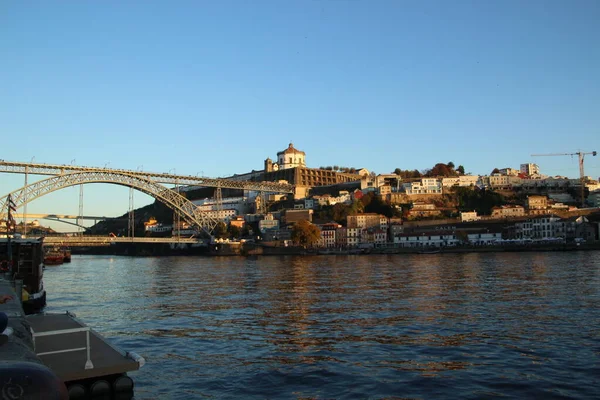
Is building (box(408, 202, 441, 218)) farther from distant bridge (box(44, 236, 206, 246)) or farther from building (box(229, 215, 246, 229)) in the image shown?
distant bridge (box(44, 236, 206, 246))

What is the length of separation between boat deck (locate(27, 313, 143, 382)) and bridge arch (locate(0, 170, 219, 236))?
43.1m

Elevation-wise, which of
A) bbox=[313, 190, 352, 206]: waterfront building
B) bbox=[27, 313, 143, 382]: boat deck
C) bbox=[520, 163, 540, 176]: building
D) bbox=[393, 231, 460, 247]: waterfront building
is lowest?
bbox=[27, 313, 143, 382]: boat deck

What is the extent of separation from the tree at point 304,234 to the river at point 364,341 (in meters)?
46.2

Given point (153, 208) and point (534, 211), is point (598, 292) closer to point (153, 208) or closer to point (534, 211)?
point (534, 211)

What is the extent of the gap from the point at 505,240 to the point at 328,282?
→ 41773 millimetres

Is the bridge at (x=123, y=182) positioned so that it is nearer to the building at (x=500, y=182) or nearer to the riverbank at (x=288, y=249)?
the riverbank at (x=288, y=249)

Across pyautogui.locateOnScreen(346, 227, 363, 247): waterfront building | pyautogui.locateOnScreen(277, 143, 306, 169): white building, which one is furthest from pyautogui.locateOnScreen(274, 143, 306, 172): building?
pyautogui.locateOnScreen(346, 227, 363, 247): waterfront building

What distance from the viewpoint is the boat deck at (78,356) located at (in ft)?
18.8

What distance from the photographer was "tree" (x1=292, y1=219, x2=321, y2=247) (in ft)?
214

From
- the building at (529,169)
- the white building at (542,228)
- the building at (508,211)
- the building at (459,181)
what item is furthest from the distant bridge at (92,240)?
the building at (529,169)

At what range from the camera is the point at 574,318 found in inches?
460

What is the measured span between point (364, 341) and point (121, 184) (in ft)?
164

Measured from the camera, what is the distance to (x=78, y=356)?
6340 millimetres

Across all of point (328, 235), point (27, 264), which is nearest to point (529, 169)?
point (328, 235)
